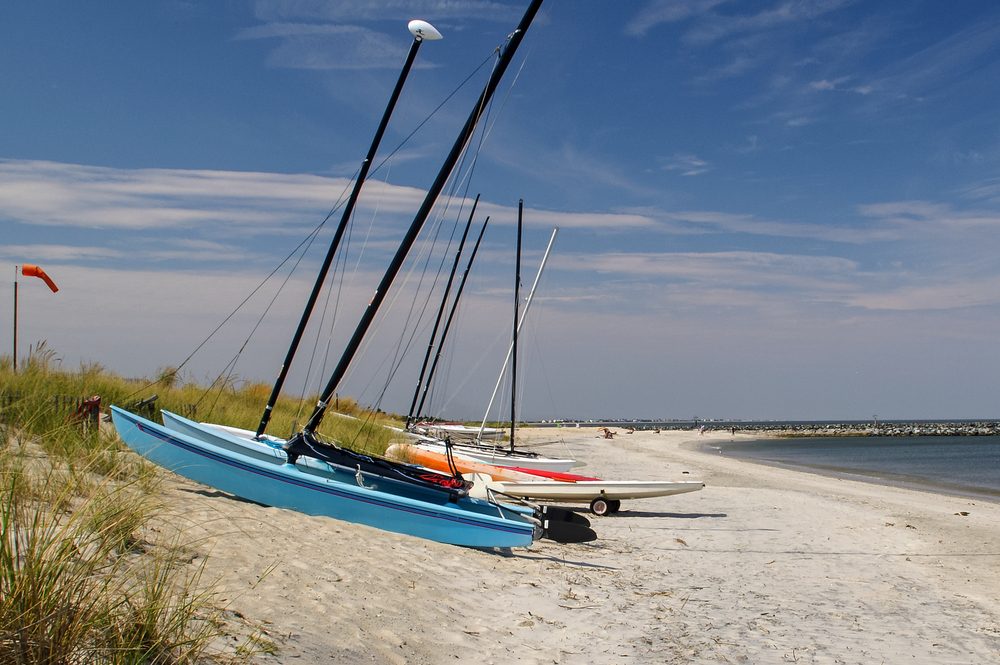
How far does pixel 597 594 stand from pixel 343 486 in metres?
3.48

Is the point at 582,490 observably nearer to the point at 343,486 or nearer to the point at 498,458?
the point at 343,486

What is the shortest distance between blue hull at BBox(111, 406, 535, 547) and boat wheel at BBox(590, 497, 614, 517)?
5504 mm

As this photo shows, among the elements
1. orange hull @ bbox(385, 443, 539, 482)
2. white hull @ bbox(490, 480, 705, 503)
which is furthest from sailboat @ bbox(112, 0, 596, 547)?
orange hull @ bbox(385, 443, 539, 482)

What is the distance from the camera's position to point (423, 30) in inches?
532

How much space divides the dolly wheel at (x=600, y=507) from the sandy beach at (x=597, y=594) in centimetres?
175

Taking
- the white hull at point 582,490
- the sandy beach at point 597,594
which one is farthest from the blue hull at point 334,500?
the white hull at point 582,490

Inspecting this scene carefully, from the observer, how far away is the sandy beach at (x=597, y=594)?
5.86 meters

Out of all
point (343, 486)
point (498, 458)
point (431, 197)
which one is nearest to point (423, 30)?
point (431, 197)

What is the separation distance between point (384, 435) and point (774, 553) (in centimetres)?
1313

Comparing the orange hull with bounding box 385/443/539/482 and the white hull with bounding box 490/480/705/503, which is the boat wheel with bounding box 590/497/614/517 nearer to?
the white hull with bounding box 490/480/705/503

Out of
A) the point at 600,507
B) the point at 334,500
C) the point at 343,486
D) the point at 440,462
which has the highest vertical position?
the point at 343,486

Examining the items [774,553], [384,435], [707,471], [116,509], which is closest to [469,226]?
[384,435]

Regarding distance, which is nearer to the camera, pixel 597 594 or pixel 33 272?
pixel 597 594

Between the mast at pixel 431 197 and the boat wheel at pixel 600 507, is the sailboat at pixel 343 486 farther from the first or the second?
the boat wheel at pixel 600 507
